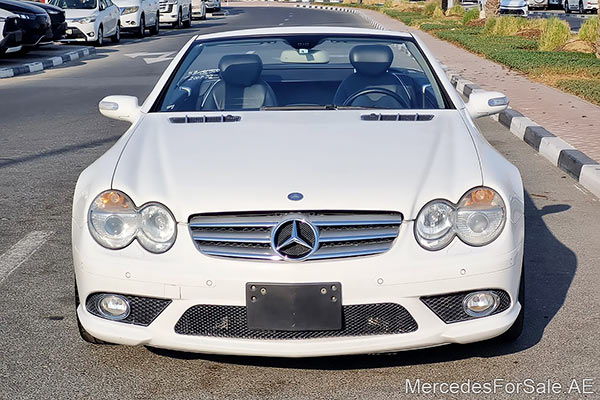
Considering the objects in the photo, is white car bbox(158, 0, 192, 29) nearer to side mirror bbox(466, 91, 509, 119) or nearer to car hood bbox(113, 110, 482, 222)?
side mirror bbox(466, 91, 509, 119)

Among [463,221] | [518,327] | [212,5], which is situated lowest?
[212,5]

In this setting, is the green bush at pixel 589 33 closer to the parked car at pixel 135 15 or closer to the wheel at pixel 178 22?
the parked car at pixel 135 15

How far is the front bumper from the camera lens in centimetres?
385

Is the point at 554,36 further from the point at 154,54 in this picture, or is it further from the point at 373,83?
the point at 373,83

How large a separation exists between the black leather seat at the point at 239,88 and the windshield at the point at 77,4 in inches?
869

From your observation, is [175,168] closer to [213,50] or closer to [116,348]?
[116,348]

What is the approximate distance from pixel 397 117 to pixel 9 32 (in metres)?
16.4

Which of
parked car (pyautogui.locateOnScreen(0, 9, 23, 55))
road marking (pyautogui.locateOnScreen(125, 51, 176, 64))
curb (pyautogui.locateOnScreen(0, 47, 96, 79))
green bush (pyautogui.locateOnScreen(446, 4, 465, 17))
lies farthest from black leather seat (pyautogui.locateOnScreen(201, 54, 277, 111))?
green bush (pyautogui.locateOnScreen(446, 4, 465, 17))

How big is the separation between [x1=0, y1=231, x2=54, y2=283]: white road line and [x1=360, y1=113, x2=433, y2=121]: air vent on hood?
2.14m

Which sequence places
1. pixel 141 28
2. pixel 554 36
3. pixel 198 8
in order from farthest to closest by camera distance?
pixel 198 8 → pixel 141 28 → pixel 554 36

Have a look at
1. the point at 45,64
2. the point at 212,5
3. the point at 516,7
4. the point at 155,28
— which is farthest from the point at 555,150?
the point at 212,5

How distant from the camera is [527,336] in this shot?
181 inches

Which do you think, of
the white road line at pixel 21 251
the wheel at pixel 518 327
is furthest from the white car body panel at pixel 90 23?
the wheel at pixel 518 327

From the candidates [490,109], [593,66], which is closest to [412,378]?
[490,109]
